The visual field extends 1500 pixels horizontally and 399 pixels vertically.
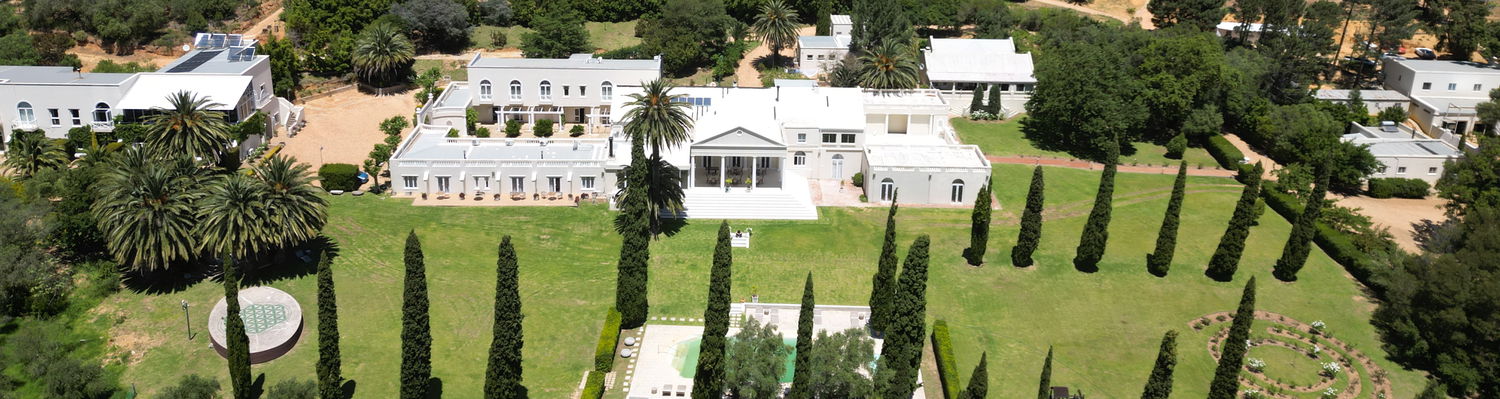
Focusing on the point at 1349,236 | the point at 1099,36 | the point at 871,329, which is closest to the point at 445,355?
the point at 871,329

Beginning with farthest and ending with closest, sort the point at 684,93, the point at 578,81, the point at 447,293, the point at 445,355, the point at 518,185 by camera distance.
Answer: the point at 578,81
the point at 684,93
the point at 518,185
the point at 447,293
the point at 445,355

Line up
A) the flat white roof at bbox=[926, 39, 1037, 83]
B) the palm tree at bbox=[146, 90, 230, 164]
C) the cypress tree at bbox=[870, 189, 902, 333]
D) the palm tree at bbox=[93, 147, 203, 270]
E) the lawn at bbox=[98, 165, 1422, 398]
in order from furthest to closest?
the flat white roof at bbox=[926, 39, 1037, 83] → the palm tree at bbox=[146, 90, 230, 164] → the palm tree at bbox=[93, 147, 203, 270] → the cypress tree at bbox=[870, 189, 902, 333] → the lawn at bbox=[98, 165, 1422, 398]

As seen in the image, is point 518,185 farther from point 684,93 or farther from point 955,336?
point 955,336

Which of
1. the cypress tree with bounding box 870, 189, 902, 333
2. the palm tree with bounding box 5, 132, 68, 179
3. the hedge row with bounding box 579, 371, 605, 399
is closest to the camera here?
the hedge row with bounding box 579, 371, 605, 399

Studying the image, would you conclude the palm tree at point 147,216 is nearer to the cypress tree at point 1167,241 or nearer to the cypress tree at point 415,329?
the cypress tree at point 415,329

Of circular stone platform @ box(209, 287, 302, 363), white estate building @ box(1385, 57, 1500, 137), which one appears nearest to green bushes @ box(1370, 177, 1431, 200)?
white estate building @ box(1385, 57, 1500, 137)

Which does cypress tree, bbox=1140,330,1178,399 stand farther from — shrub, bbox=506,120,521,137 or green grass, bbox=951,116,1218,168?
shrub, bbox=506,120,521,137
